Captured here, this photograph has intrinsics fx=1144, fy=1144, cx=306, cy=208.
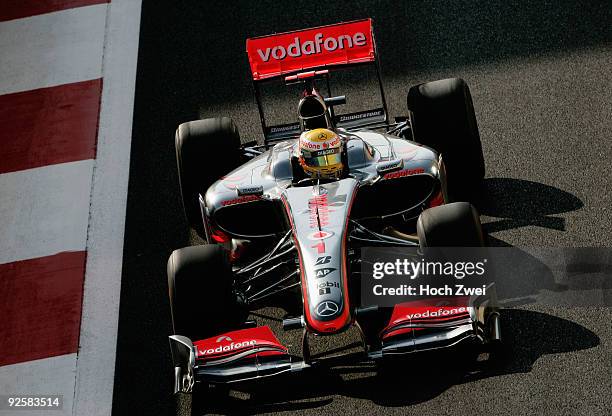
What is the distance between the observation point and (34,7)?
1071 cm

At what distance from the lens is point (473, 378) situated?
238 inches

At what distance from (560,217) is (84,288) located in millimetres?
3108

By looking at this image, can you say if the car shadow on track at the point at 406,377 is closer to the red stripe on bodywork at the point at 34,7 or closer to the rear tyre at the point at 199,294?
the rear tyre at the point at 199,294

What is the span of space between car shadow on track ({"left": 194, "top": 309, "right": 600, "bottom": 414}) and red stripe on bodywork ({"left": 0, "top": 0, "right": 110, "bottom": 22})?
5.53 metres

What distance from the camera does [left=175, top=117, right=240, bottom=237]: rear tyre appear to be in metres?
7.42

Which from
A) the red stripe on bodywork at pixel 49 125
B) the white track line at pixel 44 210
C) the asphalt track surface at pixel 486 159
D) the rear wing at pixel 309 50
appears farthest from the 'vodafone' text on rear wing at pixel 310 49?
the red stripe on bodywork at pixel 49 125

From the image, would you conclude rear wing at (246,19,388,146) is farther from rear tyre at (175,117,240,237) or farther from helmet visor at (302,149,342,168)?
helmet visor at (302,149,342,168)

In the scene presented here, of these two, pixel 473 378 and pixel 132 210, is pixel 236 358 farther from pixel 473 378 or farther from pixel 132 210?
pixel 132 210

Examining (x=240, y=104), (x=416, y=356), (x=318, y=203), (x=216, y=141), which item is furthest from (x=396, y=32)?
(x=416, y=356)

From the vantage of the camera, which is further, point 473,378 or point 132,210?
point 132,210

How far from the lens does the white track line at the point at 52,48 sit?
32.1 ft

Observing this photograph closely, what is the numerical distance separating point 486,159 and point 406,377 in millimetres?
2272

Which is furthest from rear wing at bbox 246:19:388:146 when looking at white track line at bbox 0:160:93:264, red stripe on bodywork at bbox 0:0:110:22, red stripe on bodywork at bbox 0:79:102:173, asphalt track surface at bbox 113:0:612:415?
red stripe on bodywork at bbox 0:0:110:22

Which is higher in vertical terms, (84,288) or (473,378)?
(84,288)
